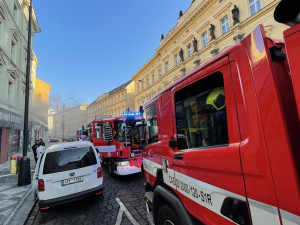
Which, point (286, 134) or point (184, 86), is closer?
point (286, 134)

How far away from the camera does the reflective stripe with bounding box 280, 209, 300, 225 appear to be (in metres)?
0.98

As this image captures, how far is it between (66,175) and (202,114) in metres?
4.07

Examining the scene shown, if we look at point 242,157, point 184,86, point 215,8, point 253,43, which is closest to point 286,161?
point 242,157

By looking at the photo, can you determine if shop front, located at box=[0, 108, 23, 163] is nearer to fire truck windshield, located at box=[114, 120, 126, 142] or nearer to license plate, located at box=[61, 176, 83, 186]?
fire truck windshield, located at box=[114, 120, 126, 142]

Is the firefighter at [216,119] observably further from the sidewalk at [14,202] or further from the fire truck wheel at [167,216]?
the sidewalk at [14,202]

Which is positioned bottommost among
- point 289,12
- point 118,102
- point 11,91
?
point 289,12

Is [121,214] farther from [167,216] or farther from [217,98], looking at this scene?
[217,98]

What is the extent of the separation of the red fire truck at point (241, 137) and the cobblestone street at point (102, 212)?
2.23 meters

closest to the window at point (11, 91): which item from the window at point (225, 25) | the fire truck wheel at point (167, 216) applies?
the fire truck wheel at point (167, 216)

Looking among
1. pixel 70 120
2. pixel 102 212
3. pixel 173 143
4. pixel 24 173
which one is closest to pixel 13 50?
pixel 24 173

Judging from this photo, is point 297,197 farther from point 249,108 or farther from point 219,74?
point 219,74

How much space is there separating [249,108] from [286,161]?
415 mm

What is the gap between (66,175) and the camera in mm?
4441

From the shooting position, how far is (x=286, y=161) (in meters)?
1.04
